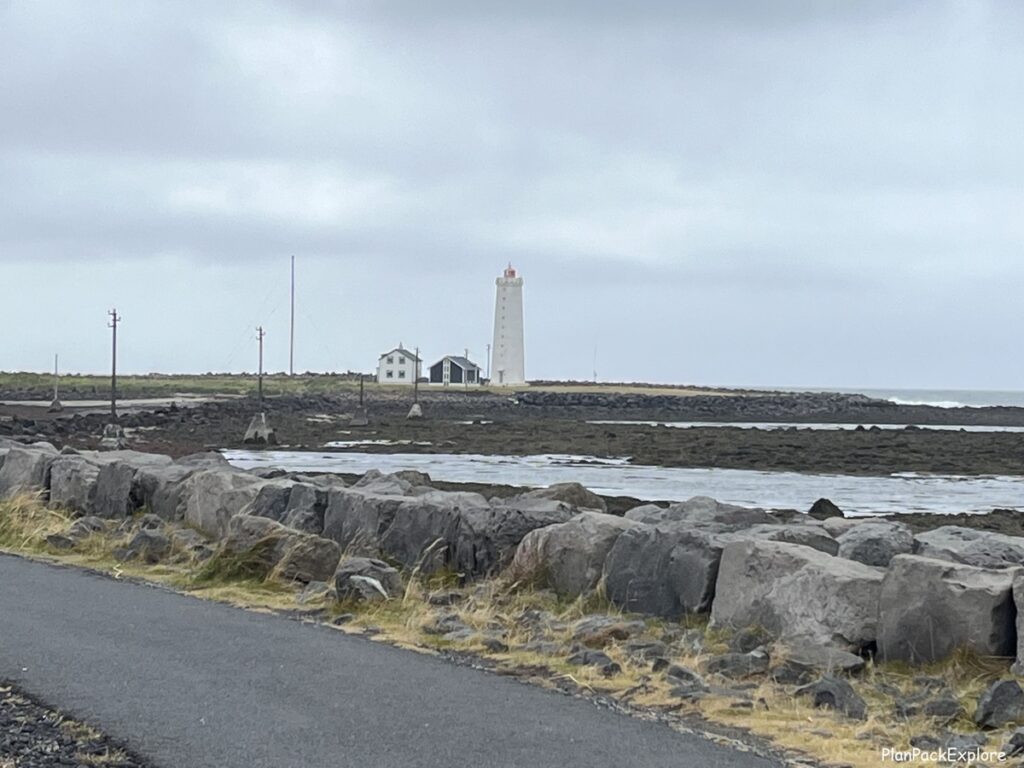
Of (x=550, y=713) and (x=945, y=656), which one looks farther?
(x=945, y=656)

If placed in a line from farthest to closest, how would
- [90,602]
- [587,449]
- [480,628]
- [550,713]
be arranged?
[587,449], [90,602], [480,628], [550,713]

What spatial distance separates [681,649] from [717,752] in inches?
88.4

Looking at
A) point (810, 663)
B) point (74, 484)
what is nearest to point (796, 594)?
point (810, 663)

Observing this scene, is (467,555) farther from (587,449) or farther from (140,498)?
(587,449)

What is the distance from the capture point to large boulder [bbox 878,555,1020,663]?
305 inches

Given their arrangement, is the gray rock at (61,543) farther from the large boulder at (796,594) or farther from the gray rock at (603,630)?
the large boulder at (796,594)

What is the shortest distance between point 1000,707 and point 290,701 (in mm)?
3658

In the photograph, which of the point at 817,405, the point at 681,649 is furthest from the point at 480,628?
the point at 817,405

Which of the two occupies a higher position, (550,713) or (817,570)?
(817,570)

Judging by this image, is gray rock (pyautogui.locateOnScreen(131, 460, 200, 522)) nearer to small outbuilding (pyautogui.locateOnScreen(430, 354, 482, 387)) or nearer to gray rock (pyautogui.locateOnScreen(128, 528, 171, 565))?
gray rock (pyautogui.locateOnScreen(128, 528, 171, 565))

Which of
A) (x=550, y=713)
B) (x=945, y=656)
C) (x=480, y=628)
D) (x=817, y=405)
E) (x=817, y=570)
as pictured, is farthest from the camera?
(x=817, y=405)

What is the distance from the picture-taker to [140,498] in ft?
50.3

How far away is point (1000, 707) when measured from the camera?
6.95 meters

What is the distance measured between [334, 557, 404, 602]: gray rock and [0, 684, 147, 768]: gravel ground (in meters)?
3.44
